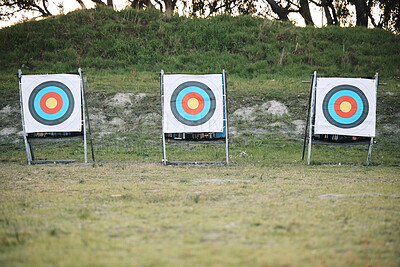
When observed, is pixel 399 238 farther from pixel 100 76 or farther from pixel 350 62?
pixel 350 62

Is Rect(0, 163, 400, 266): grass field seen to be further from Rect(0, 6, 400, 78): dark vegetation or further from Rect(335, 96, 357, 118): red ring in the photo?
Rect(0, 6, 400, 78): dark vegetation

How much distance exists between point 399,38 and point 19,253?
22.3m

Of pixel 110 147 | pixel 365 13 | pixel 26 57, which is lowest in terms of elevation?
pixel 110 147

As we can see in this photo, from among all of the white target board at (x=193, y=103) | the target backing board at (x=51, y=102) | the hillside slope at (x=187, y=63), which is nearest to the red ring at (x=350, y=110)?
the hillside slope at (x=187, y=63)

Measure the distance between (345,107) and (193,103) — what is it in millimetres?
3910

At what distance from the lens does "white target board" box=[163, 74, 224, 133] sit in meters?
11.1

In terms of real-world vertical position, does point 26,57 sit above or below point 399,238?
above

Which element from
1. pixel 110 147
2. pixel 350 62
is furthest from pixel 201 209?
pixel 350 62

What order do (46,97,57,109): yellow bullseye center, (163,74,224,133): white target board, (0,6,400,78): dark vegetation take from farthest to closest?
A: (0,6,400,78): dark vegetation
(46,97,57,109): yellow bullseye center
(163,74,224,133): white target board

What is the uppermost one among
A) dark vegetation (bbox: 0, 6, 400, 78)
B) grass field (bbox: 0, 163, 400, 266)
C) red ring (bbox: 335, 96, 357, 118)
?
dark vegetation (bbox: 0, 6, 400, 78)

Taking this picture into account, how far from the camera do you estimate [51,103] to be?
11461 millimetres

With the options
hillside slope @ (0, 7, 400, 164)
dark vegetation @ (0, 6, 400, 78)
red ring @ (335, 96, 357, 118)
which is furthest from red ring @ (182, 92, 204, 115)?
dark vegetation @ (0, 6, 400, 78)

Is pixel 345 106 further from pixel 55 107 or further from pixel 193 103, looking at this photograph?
pixel 55 107

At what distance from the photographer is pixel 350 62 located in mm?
19812
